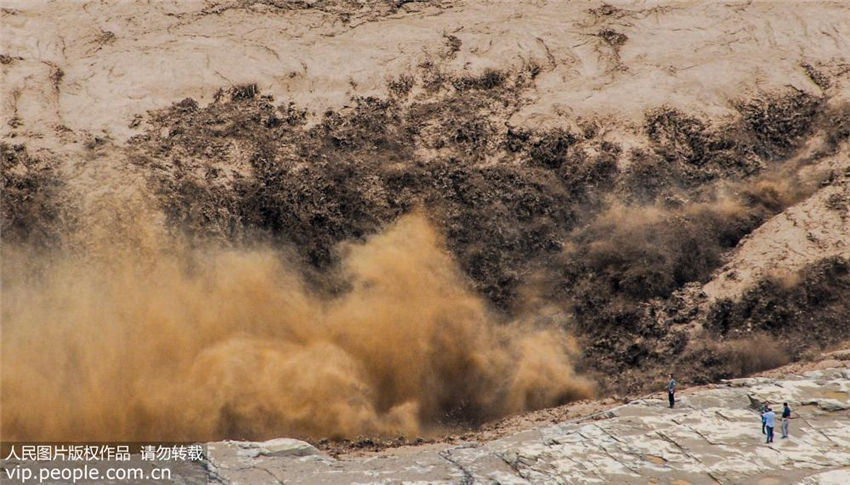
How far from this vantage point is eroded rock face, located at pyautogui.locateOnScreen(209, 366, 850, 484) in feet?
73.0

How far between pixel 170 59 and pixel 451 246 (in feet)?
28.5

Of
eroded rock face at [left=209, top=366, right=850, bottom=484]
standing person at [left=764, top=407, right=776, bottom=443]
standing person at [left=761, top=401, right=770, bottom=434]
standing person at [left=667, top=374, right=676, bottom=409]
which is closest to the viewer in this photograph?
eroded rock face at [left=209, top=366, right=850, bottom=484]

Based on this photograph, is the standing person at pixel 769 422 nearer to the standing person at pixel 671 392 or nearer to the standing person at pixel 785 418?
the standing person at pixel 785 418

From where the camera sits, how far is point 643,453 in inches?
899

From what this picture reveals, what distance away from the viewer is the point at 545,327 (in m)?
26.2

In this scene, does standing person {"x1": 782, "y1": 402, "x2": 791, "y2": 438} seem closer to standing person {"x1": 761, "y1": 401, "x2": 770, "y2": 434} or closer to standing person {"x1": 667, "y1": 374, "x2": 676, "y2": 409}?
standing person {"x1": 761, "y1": 401, "x2": 770, "y2": 434}

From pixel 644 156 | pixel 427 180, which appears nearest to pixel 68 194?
pixel 427 180

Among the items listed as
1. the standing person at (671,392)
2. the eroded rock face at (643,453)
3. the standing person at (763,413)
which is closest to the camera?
the eroded rock face at (643,453)

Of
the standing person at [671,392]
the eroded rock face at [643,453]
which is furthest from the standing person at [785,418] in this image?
the standing person at [671,392]

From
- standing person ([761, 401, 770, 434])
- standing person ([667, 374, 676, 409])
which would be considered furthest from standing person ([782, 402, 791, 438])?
standing person ([667, 374, 676, 409])

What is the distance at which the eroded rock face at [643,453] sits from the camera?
22250mm

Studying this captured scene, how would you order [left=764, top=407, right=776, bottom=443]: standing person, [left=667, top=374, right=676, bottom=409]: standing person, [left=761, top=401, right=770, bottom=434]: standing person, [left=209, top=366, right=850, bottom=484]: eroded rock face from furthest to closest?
[left=667, top=374, right=676, bottom=409]: standing person → [left=761, top=401, right=770, bottom=434]: standing person → [left=764, top=407, right=776, bottom=443]: standing person → [left=209, top=366, right=850, bottom=484]: eroded rock face

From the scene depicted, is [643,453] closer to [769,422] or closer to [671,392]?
[671,392]

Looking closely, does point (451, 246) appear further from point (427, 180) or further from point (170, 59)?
point (170, 59)
